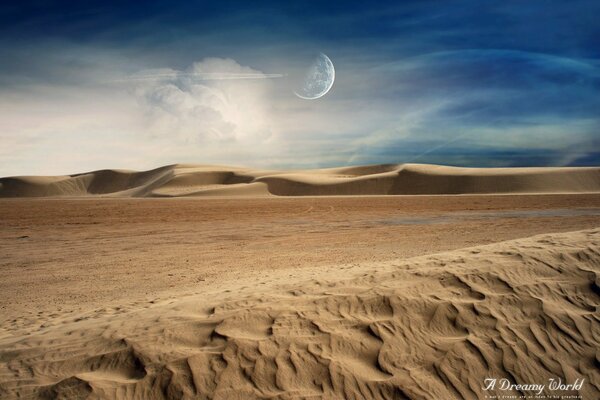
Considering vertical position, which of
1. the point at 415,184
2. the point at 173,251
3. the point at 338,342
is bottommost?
the point at 415,184

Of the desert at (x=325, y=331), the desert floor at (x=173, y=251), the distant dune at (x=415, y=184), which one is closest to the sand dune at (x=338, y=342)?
the desert at (x=325, y=331)

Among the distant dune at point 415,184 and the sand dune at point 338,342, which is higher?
the sand dune at point 338,342

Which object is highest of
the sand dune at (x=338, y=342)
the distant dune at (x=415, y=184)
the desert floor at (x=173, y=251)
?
the sand dune at (x=338, y=342)

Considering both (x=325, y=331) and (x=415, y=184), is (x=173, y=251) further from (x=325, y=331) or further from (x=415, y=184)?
(x=415, y=184)

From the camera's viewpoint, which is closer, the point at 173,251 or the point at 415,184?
the point at 173,251

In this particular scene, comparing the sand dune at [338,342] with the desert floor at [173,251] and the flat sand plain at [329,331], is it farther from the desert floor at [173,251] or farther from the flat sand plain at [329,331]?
the desert floor at [173,251]

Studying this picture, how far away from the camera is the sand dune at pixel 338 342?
3.99 metres

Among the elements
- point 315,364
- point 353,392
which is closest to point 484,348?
point 353,392

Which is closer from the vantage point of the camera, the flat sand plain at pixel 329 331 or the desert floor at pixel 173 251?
the flat sand plain at pixel 329 331

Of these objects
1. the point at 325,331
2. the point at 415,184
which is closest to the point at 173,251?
the point at 325,331

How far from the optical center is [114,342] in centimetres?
457

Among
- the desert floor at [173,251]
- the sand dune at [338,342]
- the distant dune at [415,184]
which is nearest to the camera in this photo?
the sand dune at [338,342]

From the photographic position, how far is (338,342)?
4.52 metres

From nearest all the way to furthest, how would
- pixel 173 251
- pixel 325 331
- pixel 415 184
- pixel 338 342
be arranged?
pixel 338 342 < pixel 325 331 < pixel 173 251 < pixel 415 184
